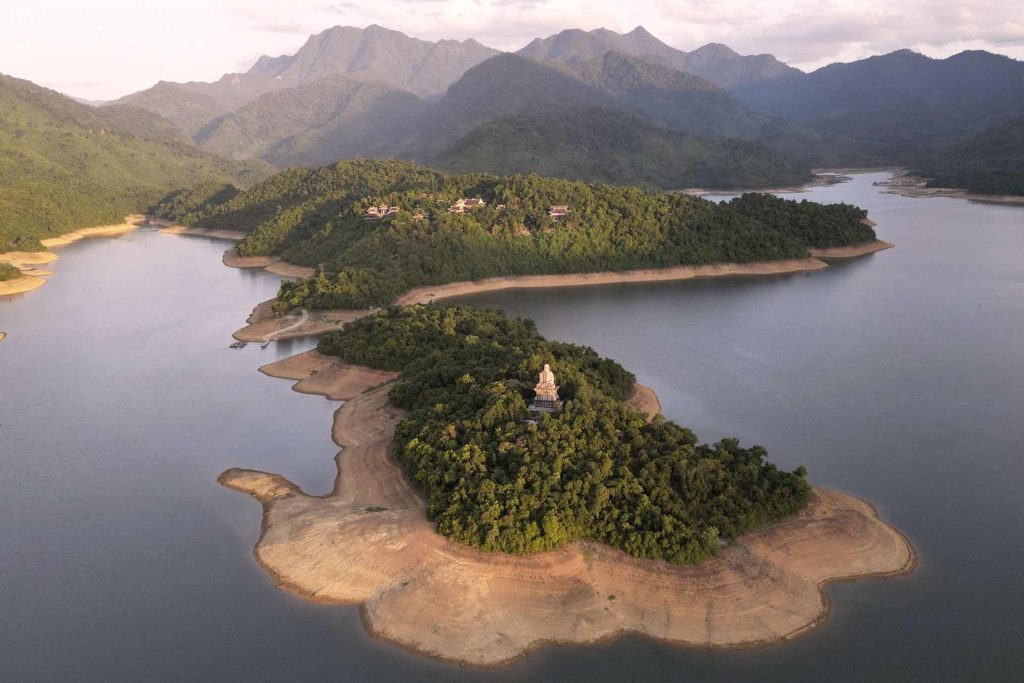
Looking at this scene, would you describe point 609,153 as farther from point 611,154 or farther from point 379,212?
point 379,212

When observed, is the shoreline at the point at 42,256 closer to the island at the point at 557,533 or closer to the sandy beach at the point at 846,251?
the island at the point at 557,533

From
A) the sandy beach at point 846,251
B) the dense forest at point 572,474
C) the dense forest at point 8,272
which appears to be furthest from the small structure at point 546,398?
the dense forest at point 8,272

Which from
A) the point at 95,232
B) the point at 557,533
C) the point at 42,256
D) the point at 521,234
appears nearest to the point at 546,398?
the point at 557,533

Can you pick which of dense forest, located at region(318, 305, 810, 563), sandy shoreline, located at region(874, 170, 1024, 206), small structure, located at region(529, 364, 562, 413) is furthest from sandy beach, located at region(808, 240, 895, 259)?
small structure, located at region(529, 364, 562, 413)

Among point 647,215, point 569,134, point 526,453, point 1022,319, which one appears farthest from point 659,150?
point 526,453

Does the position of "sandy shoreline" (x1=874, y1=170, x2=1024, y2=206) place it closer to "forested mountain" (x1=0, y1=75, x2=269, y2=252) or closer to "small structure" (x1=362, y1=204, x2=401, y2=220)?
"small structure" (x1=362, y1=204, x2=401, y2=220)

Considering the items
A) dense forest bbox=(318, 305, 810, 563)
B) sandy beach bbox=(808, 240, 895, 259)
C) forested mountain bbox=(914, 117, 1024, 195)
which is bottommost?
dense forest bbox=(318, 305, 810, 563)
